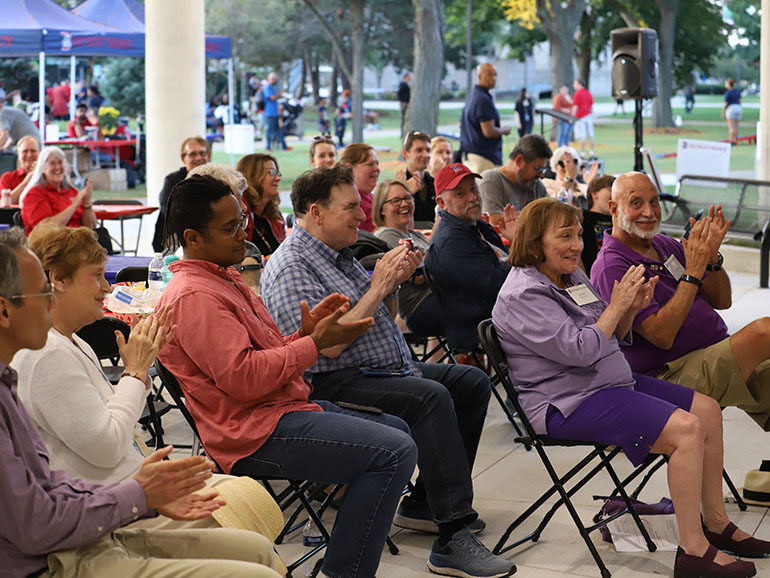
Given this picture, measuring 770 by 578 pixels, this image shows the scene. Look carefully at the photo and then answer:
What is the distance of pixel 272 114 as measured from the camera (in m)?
28.0

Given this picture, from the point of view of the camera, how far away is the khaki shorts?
14.8 ft

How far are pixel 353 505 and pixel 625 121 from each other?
3655cm

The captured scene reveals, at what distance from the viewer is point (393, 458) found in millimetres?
3410

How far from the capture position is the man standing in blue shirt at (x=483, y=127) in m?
11.7

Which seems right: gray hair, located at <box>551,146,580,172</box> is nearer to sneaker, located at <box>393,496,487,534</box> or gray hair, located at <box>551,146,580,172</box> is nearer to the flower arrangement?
sneaker, located at <box>393,496,487,534</box>

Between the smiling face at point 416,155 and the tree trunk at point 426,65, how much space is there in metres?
16.8

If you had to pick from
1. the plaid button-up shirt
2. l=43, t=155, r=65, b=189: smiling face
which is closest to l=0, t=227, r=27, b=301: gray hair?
the plaid button-up shirt

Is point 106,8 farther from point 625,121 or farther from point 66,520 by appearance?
point 625,121

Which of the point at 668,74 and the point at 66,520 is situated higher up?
the point at 668,74

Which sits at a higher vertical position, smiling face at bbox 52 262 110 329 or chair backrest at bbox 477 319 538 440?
smiling face at bbox 52 262 110 329

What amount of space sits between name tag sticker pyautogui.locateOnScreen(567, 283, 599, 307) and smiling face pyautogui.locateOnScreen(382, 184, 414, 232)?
212cm

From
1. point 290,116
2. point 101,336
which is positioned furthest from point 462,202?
point 290,116

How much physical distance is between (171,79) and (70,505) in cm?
947

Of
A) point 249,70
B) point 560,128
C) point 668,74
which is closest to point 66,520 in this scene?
point 560,128
